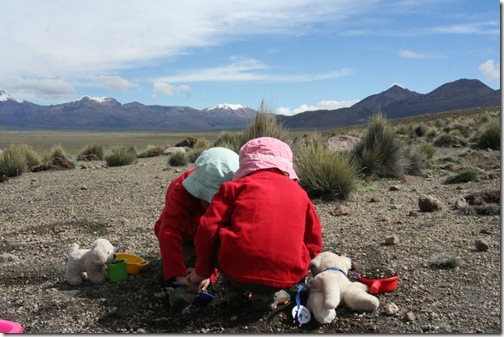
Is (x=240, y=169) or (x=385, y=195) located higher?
(x=240, y=169)

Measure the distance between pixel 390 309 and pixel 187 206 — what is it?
70.3 inches

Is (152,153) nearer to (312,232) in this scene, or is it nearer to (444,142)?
(444,142)

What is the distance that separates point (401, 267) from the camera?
195 inches

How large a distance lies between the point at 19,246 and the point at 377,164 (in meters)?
8.04

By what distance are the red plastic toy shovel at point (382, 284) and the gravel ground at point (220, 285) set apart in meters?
0.07

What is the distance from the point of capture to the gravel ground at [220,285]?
390 centimetres

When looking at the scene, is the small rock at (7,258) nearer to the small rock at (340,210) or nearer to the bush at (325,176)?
the small rock at (340,210)

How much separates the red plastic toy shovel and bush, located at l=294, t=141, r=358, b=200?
4.87 m

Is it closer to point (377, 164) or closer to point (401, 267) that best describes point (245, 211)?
point (401, 267)

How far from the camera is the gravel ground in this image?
3900 millimetres

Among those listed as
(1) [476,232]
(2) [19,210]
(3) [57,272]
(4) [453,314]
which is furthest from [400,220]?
(2) [19,210]

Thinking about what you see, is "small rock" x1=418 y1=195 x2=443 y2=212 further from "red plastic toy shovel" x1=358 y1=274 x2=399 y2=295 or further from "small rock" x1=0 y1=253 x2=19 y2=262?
"small rock" x1=0 y1=253 x2=19 y2=262

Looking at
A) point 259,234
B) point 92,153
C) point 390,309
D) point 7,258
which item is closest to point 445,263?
point 390,309

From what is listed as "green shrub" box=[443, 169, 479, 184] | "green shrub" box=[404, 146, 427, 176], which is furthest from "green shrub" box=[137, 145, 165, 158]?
"green shrub" box=[443, 169, 479, 184]
